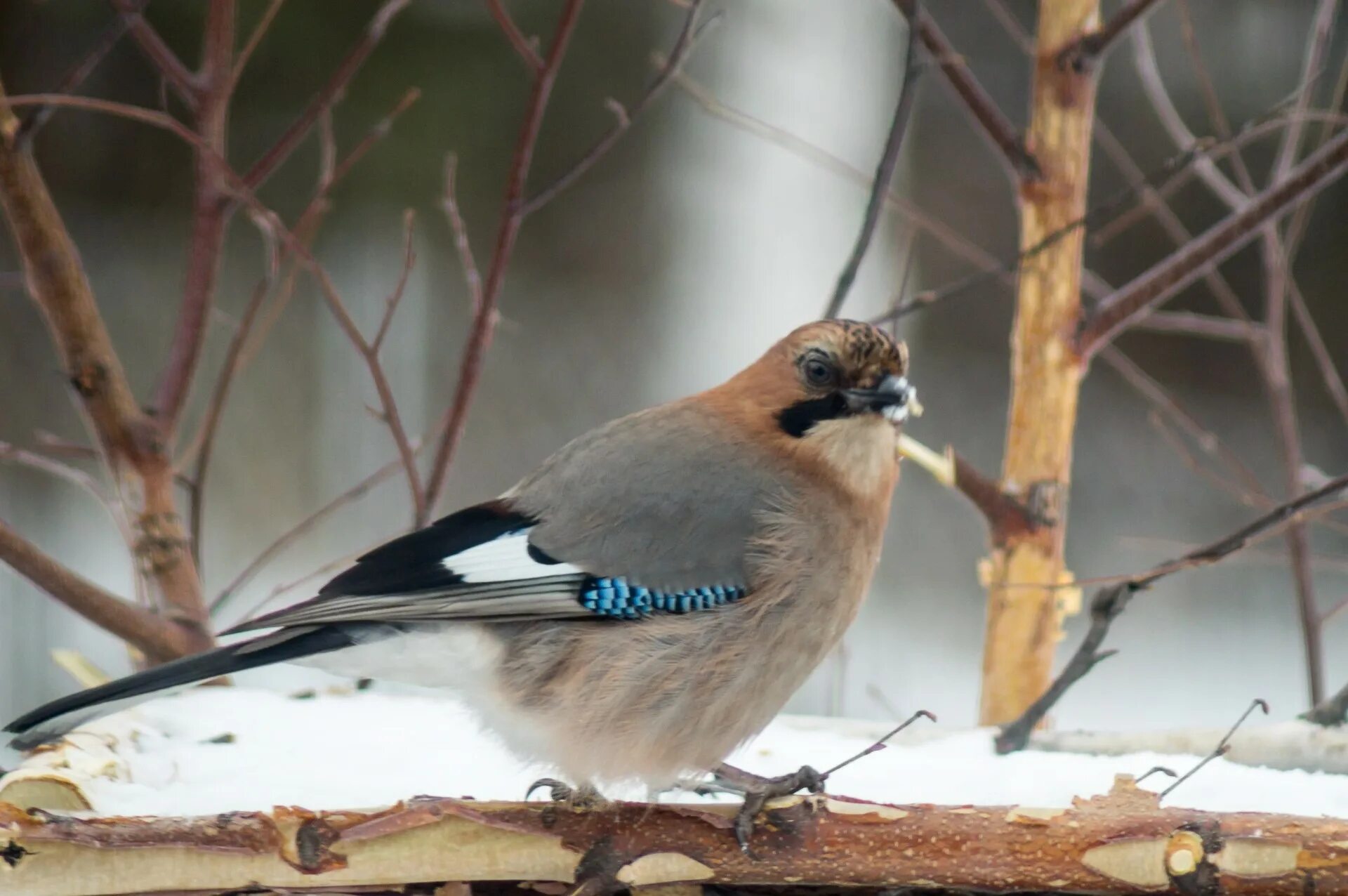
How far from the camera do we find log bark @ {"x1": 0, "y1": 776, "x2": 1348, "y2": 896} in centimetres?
112

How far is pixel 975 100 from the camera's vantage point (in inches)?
71.8

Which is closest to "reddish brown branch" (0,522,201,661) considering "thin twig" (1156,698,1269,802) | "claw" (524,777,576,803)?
"claw" (524,777,576,803)

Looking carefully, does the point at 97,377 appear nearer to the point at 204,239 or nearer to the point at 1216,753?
the point at 204,239

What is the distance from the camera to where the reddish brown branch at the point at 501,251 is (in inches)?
67.1

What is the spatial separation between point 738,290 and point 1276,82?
62.0 inches

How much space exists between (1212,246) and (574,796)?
104 cm

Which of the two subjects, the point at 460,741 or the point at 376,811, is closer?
the point at 376,811

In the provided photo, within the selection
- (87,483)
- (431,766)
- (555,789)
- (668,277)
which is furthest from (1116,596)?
(668,277)

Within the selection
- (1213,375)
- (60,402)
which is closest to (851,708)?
(1213,375)

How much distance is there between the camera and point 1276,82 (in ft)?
12.3

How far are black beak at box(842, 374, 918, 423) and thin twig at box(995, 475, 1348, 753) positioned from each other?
32 centimetres

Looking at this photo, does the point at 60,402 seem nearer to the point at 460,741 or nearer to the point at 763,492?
the point at 460,741

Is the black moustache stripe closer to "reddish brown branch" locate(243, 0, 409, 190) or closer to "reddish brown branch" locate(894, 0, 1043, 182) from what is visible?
"reddish brown branch" locate(894, 0, 1043, 182)

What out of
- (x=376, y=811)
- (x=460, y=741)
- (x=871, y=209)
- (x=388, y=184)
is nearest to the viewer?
(x=376, y=811)
